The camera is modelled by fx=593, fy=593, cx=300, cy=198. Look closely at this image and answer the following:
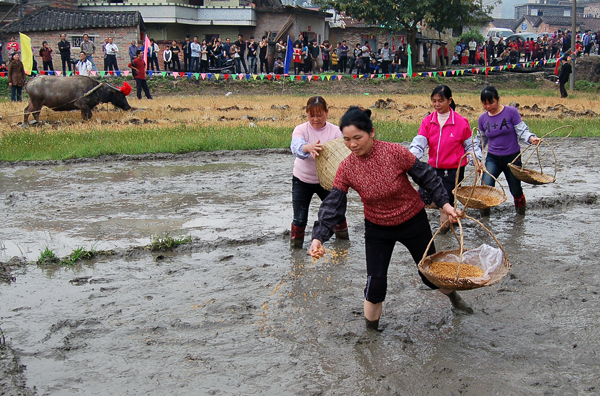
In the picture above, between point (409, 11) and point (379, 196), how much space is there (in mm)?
27217

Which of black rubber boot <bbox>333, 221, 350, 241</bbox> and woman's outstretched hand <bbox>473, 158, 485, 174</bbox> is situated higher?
woman's outstretched hand <bbox>473, 158, 485, 174</bbox>

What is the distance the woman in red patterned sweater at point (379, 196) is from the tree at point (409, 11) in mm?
26443

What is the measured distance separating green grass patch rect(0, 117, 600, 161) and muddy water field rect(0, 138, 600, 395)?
4.04 m

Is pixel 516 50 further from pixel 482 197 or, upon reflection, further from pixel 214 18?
pixel 482 197

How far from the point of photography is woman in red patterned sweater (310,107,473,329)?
145 inches

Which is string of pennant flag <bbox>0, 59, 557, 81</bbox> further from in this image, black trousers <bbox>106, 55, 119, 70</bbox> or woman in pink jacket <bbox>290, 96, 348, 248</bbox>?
woman in pink jacket <bbox>290, 96, 348, 248</bbox>

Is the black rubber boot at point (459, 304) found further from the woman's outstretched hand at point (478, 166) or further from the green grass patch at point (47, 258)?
the green grass patch at point (47, 258)

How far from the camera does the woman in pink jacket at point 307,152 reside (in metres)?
5.34

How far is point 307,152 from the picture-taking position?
17.3ft

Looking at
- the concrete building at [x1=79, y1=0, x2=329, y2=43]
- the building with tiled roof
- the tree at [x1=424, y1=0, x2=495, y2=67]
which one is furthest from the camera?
the concrete building at [x1=79, y1=0, x2=329, y2=43]

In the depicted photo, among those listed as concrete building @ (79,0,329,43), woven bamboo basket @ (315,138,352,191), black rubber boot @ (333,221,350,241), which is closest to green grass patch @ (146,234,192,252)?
black rubber boot @ (333,221,350,241)

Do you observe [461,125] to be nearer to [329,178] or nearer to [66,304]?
[329,178]

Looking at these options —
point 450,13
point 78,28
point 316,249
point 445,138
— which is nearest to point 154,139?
point 445,138

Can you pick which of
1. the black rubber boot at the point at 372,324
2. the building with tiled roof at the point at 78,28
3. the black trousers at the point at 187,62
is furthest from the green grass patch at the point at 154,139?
the building with tiled roof at the point at 78,28
